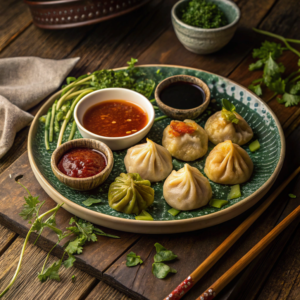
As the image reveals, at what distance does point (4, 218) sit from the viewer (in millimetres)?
2762

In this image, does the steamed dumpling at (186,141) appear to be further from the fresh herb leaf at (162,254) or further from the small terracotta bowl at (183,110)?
the fresh herb leaf at (162,254)

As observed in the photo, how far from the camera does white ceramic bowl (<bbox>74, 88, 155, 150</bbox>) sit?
3.08m

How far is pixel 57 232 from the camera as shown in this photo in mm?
2551

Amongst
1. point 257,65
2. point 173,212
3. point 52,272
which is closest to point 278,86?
point 257,65

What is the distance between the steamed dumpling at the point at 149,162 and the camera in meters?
2.91

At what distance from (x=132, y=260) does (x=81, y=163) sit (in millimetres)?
825

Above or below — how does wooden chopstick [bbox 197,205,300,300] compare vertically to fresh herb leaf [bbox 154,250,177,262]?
below

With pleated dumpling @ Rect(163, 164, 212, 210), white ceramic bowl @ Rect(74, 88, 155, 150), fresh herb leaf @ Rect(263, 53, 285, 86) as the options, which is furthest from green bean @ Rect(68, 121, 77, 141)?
fresh herb leaf @ Rect(263, 53, 285, 86)

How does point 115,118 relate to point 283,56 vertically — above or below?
above

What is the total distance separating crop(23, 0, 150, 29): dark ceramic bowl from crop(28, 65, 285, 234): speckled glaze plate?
88 centimetres

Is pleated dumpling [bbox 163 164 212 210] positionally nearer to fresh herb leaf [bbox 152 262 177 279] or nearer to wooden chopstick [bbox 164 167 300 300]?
wooden chopstick [bbox 164 167 300 300]

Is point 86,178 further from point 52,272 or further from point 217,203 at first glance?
point 217,203

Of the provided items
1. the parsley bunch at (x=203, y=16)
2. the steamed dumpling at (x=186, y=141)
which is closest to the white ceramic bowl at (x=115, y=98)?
the steamed dumpling at (x=186, y=141)

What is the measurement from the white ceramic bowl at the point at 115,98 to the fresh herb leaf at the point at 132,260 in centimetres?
99
